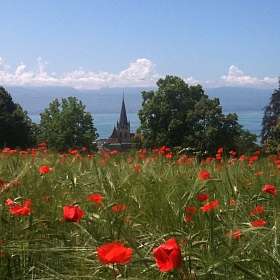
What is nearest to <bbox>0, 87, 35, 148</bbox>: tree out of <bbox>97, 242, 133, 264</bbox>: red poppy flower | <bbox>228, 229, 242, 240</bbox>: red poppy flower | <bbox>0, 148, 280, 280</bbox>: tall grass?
<bbox>0, 148, 280, 280</bbox>: tall grass

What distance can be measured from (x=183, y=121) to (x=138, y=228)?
155 ft

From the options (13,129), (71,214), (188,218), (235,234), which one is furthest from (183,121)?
(235,234)

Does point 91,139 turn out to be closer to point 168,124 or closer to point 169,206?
point 168,124

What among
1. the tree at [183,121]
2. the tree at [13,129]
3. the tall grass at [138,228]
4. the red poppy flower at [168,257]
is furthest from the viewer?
the tree at [13,129]

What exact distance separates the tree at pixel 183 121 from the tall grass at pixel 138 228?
43.2 meters

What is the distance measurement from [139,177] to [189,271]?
2137 millimetres

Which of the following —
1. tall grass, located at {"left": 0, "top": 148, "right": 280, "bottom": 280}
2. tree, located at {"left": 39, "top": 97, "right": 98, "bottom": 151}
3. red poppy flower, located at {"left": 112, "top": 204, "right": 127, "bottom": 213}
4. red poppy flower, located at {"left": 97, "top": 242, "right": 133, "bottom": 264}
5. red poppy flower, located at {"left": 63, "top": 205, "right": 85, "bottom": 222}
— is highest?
red poppy flower, located at {"left": 97, "top": 242, "right": 133, "bottom": 264}

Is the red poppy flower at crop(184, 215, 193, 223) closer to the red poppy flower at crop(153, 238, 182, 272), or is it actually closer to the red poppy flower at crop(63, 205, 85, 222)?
the red poppy flower at crop(63, 205, 85, 222)

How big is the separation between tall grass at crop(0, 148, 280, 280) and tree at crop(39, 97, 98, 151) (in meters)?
51.3

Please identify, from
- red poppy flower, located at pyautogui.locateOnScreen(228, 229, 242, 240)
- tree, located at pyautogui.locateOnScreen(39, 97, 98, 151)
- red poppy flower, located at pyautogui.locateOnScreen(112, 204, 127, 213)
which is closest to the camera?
red poppy flower, located at pyautogui.locateOnScreen(228, 229, 242, 240)

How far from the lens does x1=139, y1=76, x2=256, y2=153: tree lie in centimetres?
4797

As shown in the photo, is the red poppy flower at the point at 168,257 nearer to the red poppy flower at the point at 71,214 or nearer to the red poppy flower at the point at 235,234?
the red poppy flower at the point at 235,234

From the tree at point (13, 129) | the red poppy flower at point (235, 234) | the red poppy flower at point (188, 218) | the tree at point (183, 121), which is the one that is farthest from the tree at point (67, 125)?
the red poppy flower at point (235, 234)

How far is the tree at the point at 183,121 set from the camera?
1889 inches
